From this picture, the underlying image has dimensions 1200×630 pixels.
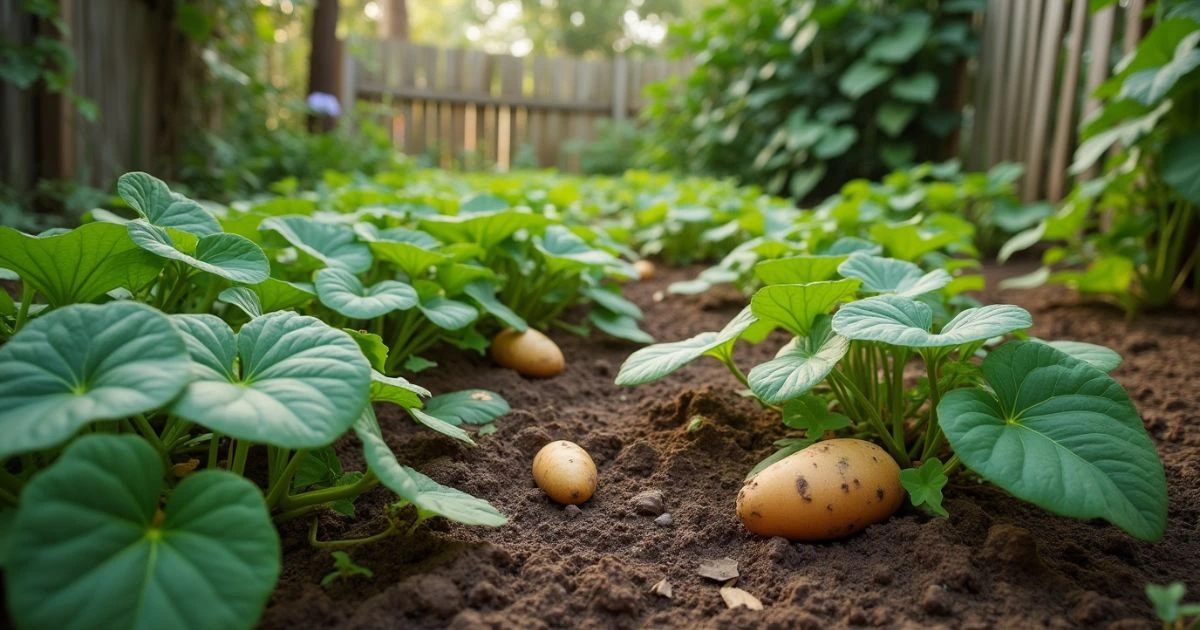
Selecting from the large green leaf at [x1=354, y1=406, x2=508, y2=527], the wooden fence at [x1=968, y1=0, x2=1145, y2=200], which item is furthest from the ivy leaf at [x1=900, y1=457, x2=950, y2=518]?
the wooden fence at [x1=968, y1=0, x2=1145, y2=200]

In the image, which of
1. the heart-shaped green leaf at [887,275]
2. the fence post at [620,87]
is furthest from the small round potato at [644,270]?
the fence post at [620,87]

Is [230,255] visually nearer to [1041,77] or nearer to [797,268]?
[797,268]

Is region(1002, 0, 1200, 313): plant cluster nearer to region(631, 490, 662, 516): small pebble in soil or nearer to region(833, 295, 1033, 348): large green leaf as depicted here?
region(833, 295, 1033, 348): large green leaf

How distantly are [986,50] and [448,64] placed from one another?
26.0 feet

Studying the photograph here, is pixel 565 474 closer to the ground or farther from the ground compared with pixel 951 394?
closer to the ground

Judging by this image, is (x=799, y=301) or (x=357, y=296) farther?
(x=357, y=296)

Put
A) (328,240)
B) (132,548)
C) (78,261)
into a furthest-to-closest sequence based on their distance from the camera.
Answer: (328,240)
(78,261)
(132,548)

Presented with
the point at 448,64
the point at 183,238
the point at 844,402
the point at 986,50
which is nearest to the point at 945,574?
the point at 844,402

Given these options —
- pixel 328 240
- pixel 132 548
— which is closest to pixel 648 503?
pixel 132 548

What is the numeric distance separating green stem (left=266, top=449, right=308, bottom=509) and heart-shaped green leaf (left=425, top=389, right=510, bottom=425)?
446 millimetres

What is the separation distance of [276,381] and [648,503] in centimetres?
70

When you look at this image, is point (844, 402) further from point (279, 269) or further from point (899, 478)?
point (279, 269)

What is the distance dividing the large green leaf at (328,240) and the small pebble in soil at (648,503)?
2.63ft

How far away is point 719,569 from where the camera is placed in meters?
1.23
